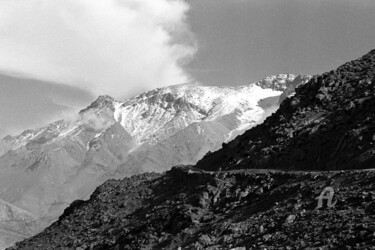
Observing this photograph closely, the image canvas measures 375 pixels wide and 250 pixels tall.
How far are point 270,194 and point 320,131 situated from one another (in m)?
13.8

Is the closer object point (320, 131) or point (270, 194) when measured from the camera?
point (270, 194)

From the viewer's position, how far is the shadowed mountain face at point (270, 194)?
35438mm

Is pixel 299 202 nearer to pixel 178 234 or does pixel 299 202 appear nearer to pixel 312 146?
pixel 178 234

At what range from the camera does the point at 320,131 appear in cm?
5709

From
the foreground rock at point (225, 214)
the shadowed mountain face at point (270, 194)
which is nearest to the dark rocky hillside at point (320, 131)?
the shadowed mountain face at point (270, 194)

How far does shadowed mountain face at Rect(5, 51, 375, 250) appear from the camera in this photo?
116 feet

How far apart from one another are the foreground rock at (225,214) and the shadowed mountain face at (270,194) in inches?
4.0

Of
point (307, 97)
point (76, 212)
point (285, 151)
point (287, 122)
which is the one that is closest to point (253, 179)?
point (285, 151)

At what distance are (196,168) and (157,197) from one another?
8440mm

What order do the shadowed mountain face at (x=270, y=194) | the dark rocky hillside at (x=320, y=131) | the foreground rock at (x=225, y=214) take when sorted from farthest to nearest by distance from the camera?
the dark rocky hillside at (x=320, y=131) → the shadowed mountain face at (x=270, y=194) → the foreground rock at (x=225, y=214)

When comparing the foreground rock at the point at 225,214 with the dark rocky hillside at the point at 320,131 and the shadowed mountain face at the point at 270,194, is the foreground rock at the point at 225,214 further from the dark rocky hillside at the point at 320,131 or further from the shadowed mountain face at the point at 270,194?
the dark rocky hillside at the point at 320,131

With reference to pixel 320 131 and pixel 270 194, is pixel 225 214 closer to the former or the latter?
pixel 270 194

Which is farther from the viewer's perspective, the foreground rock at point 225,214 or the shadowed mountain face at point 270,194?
the shadowed mountain face at point 270,194

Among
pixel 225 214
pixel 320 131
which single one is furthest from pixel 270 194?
pixel 320 131
